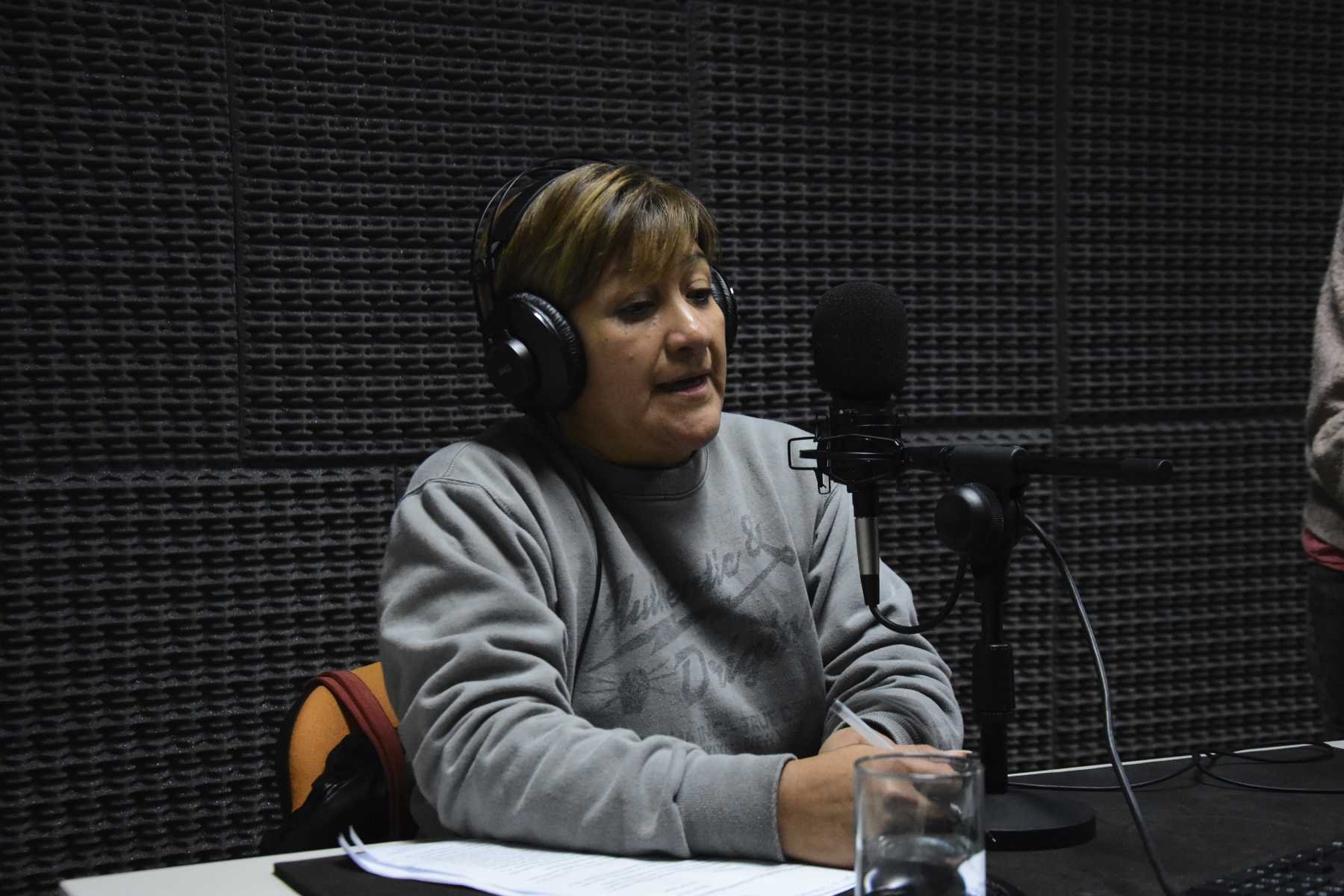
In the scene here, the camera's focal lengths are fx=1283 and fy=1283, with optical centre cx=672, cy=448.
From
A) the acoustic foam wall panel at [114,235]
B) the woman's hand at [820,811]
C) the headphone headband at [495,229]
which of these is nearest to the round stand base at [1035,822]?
the woman's hand at [820,811]

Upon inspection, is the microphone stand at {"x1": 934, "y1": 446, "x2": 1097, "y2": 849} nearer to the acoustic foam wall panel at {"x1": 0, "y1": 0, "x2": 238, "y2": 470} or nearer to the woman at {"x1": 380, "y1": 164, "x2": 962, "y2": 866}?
the woman at {"x1": 380, "y1": 164, "x2": 962, "y2": 866}

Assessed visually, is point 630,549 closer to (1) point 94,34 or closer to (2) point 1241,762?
(2) point 1241,762

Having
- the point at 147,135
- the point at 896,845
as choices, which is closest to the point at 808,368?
the point at 147,135

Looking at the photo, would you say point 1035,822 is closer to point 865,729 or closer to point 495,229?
point 865,729

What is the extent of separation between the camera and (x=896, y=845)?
810 millimetres

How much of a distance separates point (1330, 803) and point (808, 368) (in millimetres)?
Result: 1330

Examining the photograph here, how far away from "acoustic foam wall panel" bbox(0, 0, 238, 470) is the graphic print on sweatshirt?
0.92 m

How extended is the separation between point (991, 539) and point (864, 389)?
0.60 feet

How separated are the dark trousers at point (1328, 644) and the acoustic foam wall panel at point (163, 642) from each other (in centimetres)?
141

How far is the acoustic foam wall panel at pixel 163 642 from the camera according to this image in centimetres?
188

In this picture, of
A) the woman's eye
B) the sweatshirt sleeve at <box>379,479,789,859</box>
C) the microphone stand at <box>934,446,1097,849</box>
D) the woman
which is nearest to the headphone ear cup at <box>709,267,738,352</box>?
the woman

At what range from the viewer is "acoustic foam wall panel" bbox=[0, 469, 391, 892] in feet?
6.18

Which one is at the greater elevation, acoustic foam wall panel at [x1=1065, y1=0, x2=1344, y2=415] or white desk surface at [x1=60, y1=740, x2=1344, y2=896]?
acoustic foam wall panel at [x1=1065, y1=0, x2=1344, y2=415]

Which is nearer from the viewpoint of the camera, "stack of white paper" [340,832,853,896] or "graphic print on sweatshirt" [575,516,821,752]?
"stack of white paper" [340,832,853,896]
